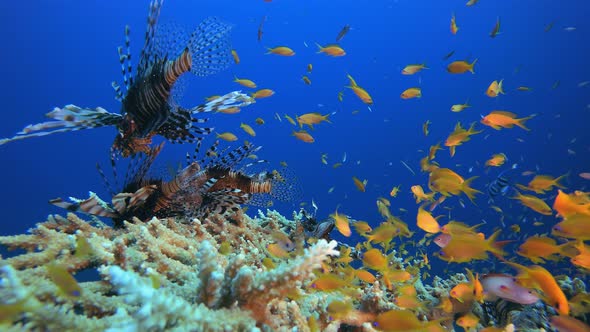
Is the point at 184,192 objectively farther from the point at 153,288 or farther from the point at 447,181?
the point at 447,181

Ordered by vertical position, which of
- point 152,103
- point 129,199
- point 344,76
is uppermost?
point 152,103

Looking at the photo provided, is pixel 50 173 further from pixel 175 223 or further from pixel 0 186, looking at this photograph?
pixel 175 223

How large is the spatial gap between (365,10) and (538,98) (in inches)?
1073

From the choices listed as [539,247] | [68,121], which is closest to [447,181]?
[539,247]

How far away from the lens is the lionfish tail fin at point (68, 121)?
8.28ft

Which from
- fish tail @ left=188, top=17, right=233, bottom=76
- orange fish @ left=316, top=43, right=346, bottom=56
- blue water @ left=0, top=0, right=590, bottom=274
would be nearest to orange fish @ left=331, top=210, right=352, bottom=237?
fish tail @ left=188, top=17, right=233, bottom=76

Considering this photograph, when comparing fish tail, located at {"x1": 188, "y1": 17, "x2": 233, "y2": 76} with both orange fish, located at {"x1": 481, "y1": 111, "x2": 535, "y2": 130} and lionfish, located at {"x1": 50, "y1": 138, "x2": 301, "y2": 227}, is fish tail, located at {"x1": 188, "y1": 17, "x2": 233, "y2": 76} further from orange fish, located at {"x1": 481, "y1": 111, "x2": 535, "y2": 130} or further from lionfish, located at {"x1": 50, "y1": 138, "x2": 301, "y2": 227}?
orange fish, located at {"x1": 481, "y1": 111, "x2": 535, "y2": 130}

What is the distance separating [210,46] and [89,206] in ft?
7.61

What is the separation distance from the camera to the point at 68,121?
2801mm

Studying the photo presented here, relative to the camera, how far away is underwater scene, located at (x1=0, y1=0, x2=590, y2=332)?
6.01ft

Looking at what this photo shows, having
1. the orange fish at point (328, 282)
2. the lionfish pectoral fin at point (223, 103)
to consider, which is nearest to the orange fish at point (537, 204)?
the orange fish at point (328, 282)

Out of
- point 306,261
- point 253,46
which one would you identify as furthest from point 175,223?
point 253,46

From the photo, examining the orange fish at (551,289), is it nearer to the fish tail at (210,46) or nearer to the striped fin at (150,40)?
the fish tail at (210,46)

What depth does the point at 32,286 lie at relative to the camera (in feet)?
4.86
